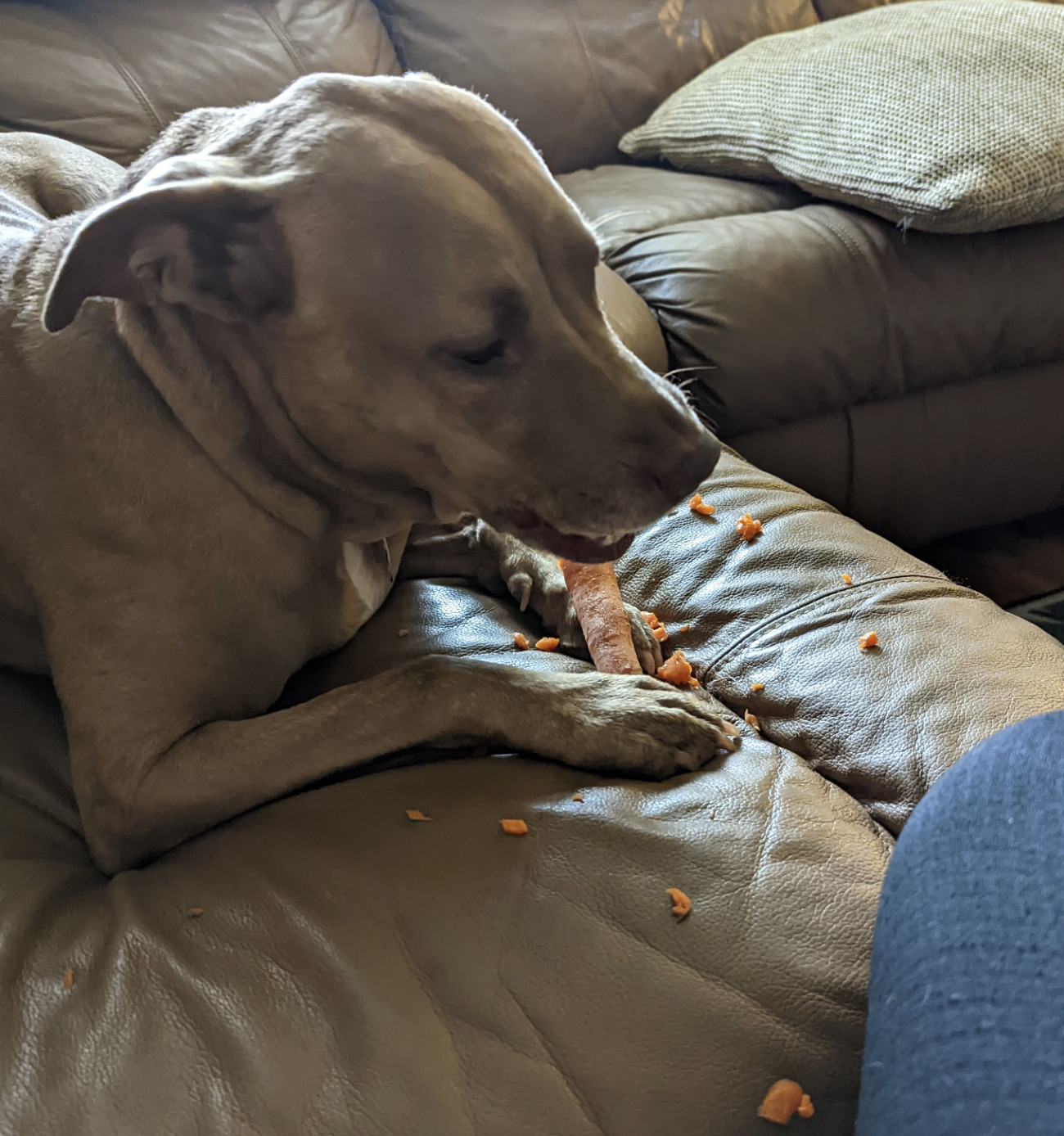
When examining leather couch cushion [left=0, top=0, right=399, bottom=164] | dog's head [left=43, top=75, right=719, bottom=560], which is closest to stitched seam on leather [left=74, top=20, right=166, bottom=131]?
leather couch cushion [left=0, top=0, right=399, bottom=164]

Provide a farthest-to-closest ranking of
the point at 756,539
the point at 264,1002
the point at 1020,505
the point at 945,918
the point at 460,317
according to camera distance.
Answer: the point at 1020,505, the point at 756,539, the point at 460,317, the point at 264,1002, the point at 945,918

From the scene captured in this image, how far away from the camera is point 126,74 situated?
7.11 ft

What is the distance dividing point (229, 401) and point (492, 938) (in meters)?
0.69

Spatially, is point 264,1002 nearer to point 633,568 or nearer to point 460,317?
point 460,317

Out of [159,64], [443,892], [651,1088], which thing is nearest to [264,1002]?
[443,892]

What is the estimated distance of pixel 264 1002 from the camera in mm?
804

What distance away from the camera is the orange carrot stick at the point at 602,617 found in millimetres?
1239

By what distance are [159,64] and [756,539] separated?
1919mm

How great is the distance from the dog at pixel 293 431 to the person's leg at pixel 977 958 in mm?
360

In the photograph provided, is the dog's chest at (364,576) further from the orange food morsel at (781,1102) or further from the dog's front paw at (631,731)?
the orange food morsel at (781,1102)

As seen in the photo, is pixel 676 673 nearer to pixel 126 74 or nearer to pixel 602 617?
pixel 602 617

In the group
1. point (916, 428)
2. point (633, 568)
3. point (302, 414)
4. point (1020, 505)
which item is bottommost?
point (1020, 505)

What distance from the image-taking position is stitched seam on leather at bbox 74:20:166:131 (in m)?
2.16

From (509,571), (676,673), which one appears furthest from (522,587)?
(676,673)
